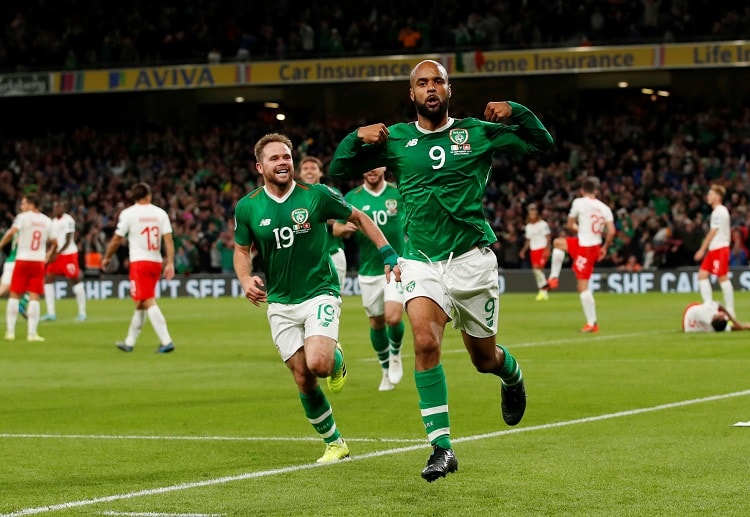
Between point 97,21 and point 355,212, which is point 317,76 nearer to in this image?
point 97,21

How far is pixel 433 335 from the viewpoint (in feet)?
26.9

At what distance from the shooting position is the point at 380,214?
559 inches

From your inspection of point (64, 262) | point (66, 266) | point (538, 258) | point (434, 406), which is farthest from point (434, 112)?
point (538, 258)

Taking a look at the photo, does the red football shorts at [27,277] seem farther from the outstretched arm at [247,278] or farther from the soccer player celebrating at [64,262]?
the outstretched arm at [247,278]

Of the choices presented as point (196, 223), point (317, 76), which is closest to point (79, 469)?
point (196, 223)

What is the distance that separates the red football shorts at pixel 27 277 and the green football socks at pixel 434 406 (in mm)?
15425

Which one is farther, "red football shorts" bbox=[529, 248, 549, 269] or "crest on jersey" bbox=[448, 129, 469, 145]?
"red football shorts" bbox=[529, 248, 549, 269]

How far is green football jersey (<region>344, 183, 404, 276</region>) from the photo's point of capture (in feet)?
46.5

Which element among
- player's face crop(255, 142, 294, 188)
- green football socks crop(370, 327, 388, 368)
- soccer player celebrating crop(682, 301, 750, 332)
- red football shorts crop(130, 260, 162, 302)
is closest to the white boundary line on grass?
player's face crop(255, 142, 294, 188)

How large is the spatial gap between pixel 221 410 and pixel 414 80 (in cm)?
514

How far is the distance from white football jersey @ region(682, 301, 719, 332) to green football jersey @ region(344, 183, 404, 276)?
8.31 meters

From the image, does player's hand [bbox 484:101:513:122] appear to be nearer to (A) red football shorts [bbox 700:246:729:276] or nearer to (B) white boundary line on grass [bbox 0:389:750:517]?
(B) white boundary line on grass [bbox 0:389:750:517]

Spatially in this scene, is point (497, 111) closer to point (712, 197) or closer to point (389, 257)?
point (389, 257)

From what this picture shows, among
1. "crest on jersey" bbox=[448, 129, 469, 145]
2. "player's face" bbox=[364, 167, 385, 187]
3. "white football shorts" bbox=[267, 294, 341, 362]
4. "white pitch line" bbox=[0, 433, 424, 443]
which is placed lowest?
"white pitch line" bbox=[0, 433, 424, 443]
